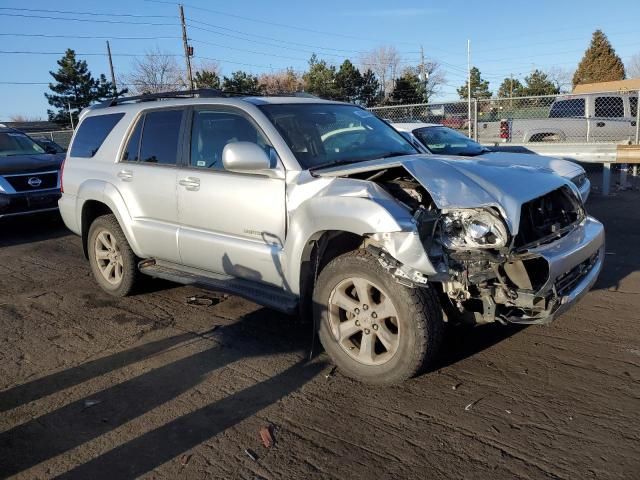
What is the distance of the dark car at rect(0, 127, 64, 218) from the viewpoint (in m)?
9.12

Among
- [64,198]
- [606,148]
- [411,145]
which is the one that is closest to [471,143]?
[606,148]

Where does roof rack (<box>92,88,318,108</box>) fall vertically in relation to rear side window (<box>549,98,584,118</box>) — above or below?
above

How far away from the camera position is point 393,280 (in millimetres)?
3393

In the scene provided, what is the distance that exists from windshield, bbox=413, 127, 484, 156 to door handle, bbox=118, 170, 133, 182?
567cm

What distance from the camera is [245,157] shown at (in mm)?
3943

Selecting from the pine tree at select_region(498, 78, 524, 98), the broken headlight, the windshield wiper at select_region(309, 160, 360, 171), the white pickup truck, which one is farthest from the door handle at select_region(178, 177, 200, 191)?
the pine tree at select_region(498, 78, 524, 98)

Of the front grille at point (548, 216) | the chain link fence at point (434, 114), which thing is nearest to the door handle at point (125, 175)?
the front grille at point (548, 216)

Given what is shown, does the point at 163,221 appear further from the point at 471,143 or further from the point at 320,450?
the point at 471,143

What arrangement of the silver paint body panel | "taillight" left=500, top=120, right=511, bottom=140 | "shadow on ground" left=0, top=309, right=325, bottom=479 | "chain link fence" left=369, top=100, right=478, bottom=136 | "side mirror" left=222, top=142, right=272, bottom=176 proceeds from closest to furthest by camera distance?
"shadow on ground" left=0, top=309, right=325, bottom=479 < the silver paint body panel < "side mirror" left=222, top=142, right=272, bottom=176 < "taillight" left=500, top=120, right=511, bottom=140 < "chain link fence" left=369, top=100, right=478, bottom=136

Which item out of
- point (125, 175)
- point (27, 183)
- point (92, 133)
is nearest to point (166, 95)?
point (125, 175)

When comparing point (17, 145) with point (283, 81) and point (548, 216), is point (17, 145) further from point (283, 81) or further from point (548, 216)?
point (283, 81)

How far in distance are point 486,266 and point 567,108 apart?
41.5ft

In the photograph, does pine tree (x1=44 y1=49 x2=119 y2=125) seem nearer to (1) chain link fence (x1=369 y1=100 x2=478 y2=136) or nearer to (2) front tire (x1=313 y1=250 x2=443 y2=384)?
(1) chain link fence (x1=369 y1=100 x2=478 y2=136)

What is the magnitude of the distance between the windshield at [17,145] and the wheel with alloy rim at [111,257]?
559 centimetres
